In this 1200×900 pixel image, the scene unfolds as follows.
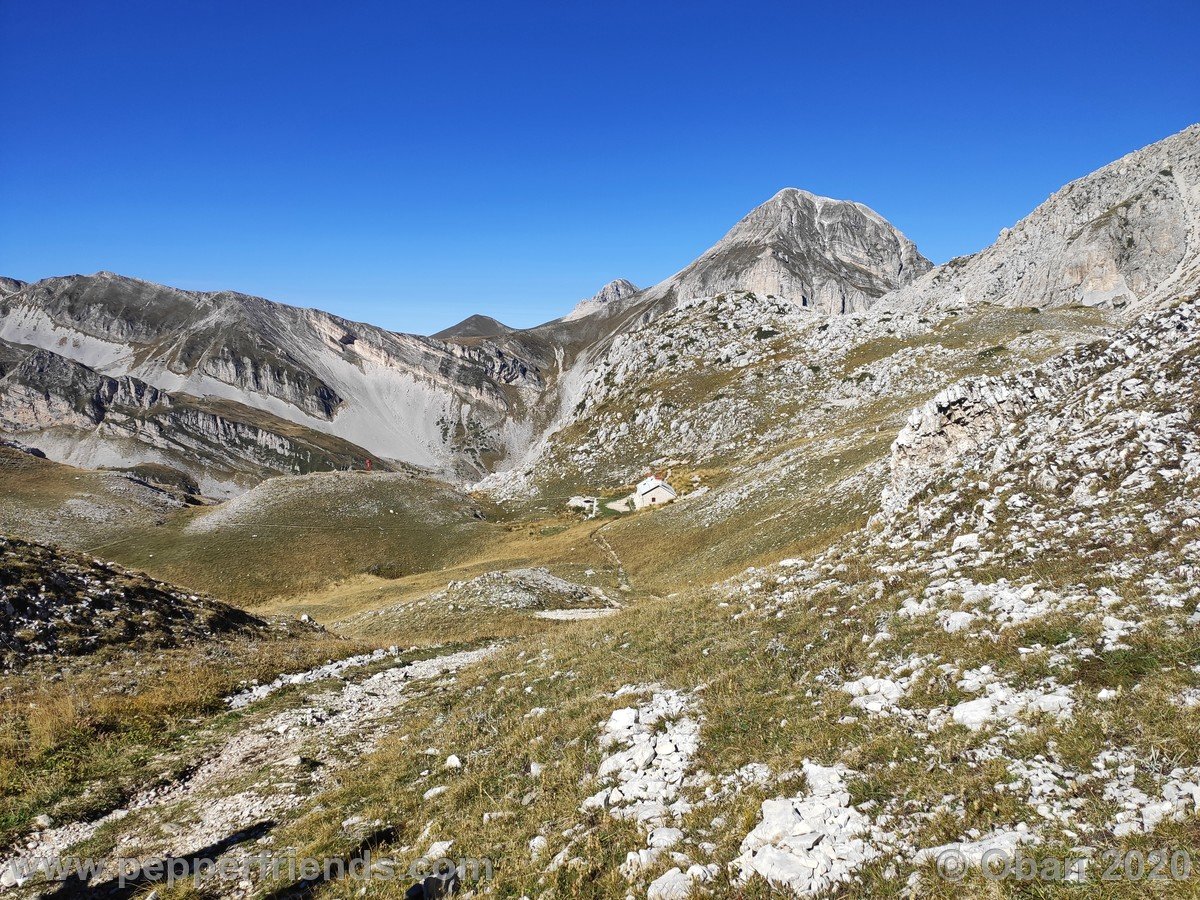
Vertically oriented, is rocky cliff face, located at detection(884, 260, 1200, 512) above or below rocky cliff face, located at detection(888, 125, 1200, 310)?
below

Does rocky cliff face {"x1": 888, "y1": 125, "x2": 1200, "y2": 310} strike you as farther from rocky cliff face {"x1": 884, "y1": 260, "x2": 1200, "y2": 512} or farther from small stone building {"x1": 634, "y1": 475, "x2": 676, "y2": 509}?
rocky cliff face {"x1": 884, "y1": 260, "x2": 1200, "y2": 512}

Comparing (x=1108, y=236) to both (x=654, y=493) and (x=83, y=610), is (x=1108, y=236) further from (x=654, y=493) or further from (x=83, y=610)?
(x=83, y=610)

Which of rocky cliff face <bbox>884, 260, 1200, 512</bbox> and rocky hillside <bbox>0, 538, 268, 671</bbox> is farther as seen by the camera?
rocky hillside <bbox>0, 538, 268, 671</bbox>

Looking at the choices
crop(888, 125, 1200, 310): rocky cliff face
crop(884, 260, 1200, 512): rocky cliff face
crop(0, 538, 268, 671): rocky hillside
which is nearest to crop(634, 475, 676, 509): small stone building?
crop(884, 260, 1200, 512): rocky cliff face

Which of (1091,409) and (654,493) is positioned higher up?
(1091,409)

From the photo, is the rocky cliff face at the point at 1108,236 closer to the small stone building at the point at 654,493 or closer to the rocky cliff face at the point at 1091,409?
the small stone building at the point at 654,493

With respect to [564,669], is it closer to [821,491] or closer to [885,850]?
[885,850]

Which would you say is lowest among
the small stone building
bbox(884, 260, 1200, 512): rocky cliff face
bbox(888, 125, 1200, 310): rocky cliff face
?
the small stone building

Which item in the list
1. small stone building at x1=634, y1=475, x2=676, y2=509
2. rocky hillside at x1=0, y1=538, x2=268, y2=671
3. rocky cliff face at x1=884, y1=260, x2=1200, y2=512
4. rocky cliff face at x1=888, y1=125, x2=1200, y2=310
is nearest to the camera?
rocky cliff face at x1=884, y1=260, x2=1200, y2=512

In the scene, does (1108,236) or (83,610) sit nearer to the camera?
(83,610)

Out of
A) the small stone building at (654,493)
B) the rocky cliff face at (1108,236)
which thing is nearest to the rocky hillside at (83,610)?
the small stone building at (654,493)

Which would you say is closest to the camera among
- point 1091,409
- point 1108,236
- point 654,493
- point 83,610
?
point 1091,409

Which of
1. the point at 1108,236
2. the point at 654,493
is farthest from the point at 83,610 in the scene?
the point at 1108,236

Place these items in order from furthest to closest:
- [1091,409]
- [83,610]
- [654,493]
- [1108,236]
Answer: [1108,236] → [654,493] → [83,610] → [1091,409]
